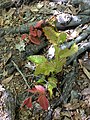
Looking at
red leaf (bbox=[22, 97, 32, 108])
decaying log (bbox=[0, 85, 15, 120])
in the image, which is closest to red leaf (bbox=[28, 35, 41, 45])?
decaying log (bbox=[0, 85, 15, 120])

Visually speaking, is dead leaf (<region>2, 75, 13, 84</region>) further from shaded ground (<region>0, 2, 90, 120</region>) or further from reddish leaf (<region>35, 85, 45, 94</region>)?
reddish leaf (<region>35, 85, 45, 94</region>)

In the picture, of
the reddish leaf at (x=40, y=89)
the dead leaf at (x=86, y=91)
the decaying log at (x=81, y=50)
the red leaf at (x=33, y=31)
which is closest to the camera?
the reddish leaf at (x=40, y=89)

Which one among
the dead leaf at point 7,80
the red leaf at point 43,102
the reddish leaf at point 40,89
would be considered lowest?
the red leaf at point 43,102

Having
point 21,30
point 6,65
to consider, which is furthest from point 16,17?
point 6,65

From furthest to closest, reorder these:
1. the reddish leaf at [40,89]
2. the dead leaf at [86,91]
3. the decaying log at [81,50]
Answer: the decaying log at [81,50] < the dead leaf at [86,91] < the reddish leaf at [40,89]

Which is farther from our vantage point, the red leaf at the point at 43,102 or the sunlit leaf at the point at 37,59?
the sunlit leaf at the point at 37,59

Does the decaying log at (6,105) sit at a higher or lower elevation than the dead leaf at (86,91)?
higher

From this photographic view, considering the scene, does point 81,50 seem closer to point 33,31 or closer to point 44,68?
point 44,68

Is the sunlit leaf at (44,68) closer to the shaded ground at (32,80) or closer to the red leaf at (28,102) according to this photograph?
the shaded ground at (32,80)

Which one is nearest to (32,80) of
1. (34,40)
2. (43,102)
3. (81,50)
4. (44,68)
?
(44,68)

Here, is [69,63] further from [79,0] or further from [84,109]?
[79,0]

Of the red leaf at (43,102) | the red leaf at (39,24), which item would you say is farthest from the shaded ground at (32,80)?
the red leaf at (39,24)
